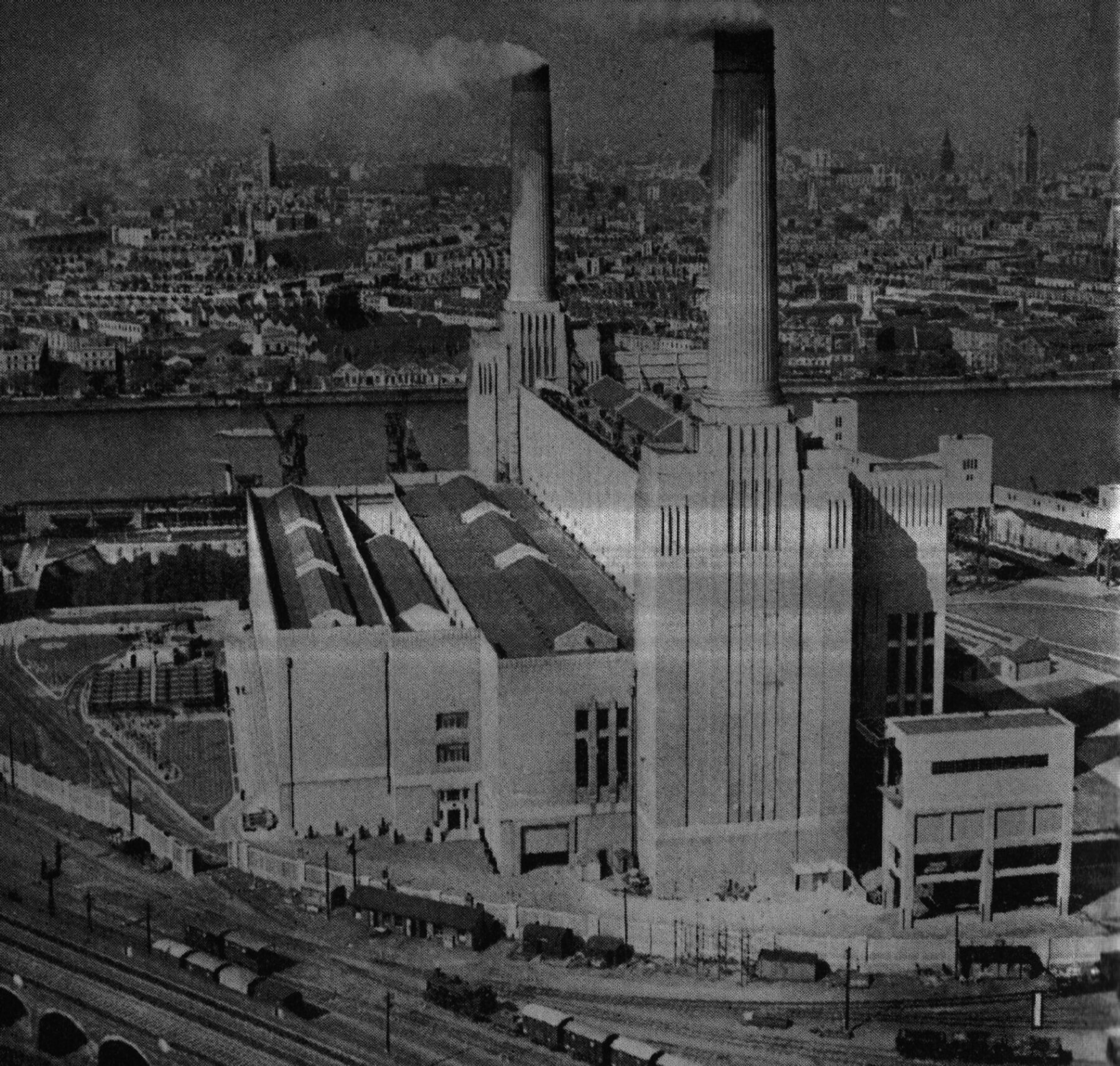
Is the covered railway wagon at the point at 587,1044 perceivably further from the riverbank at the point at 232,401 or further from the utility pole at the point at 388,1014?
the riverbank at the point at 232,401

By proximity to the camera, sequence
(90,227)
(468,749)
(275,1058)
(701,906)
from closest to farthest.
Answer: (275,1058) < (701,906) < (468,749) < (90,227)

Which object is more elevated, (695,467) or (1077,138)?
(1077,138)

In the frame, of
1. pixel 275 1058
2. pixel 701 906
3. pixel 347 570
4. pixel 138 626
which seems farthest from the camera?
pixel 138 626

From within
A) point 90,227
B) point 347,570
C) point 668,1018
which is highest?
point 90,227

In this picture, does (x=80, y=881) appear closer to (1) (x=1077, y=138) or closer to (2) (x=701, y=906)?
(2) (x=701, y=906)

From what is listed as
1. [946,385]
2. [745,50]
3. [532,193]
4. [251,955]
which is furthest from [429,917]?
[946,385]

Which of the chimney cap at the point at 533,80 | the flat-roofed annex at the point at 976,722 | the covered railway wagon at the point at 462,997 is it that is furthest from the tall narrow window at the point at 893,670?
the chimney cap at the point at 533,80

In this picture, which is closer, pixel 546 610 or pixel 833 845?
pixel 833 845

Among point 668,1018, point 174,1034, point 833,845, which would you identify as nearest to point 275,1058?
point 174,1034

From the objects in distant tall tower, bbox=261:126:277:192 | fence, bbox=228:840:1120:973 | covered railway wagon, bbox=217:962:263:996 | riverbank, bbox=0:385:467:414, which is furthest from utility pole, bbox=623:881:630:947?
riverbank, bbox=0:385:467:414
